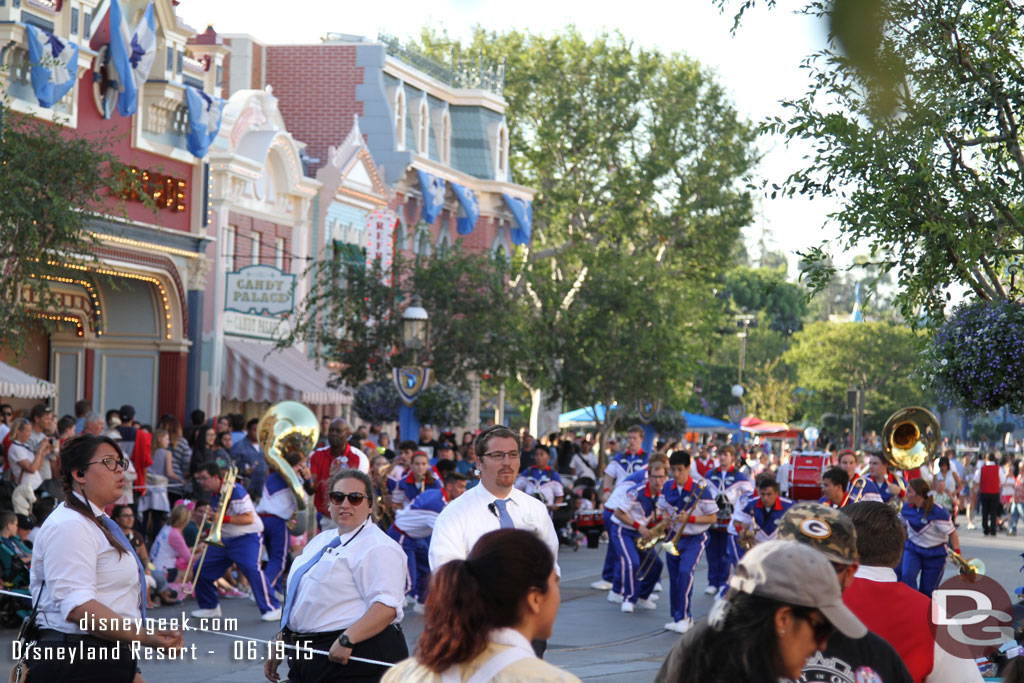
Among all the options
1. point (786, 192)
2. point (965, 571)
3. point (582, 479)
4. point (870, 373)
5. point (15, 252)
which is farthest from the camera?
point (870, 373)

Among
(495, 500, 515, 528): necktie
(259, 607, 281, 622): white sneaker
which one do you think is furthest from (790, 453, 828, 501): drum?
(495, 500, 515, 528): necktie

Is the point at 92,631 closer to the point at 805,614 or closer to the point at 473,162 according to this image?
the point at 805,614

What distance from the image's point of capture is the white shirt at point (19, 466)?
1467cm

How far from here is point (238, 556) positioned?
1372 centimetres

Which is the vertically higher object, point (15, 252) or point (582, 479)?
point (15, 252)

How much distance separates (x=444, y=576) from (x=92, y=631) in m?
2.44

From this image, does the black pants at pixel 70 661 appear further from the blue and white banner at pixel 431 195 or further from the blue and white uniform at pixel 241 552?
the blue and white banner at pixel 431 195

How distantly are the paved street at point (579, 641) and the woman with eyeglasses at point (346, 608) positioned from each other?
370cm

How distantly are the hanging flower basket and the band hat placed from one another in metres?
8.52

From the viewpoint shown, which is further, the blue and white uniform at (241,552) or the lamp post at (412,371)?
the lamp post at (412,371)

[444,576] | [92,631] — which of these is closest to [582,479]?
[92,631]

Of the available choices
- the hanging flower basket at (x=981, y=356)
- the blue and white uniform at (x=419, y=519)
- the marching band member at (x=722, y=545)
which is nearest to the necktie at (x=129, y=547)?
the hanging flower basket at (x=981, y=356)

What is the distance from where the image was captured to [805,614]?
323 centimetres

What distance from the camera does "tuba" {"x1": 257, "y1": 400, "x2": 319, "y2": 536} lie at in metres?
14.3
